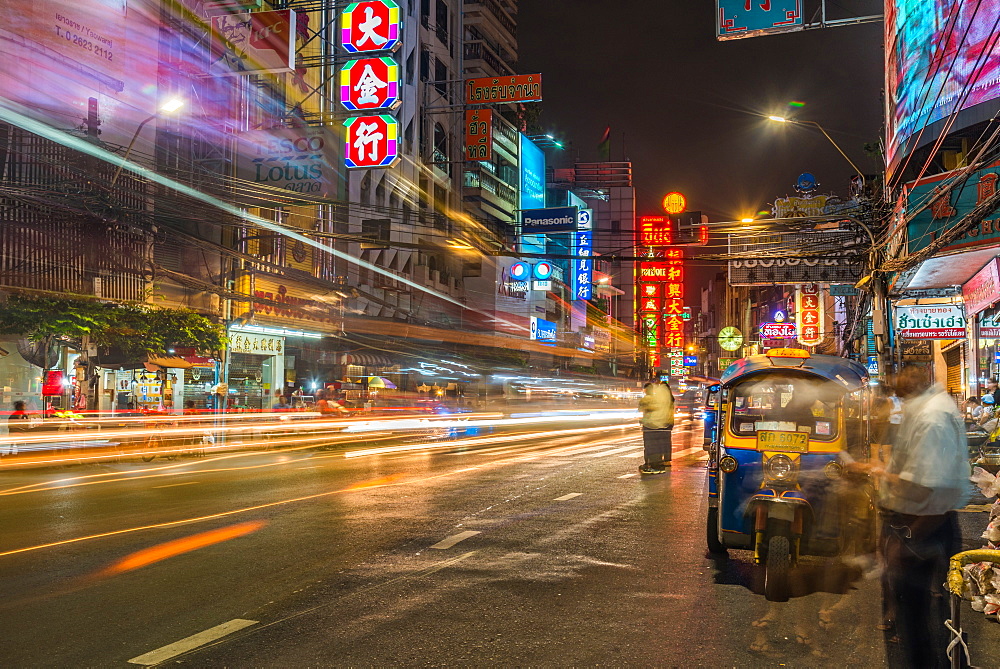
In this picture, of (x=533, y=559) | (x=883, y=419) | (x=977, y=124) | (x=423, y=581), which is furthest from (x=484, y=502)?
(x=977, y=124)

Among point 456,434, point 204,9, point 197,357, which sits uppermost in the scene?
point 204,9

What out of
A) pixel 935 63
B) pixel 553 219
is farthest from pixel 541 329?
pixel 935 63

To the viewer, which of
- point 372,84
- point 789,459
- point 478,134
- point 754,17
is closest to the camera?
point 789,459

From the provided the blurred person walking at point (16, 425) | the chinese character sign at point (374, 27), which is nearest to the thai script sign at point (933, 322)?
the chinese character sign at point (374, 27)

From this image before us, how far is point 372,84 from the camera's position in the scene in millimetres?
26922

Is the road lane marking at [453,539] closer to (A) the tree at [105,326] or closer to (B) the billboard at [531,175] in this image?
(A) the tree at [105,326]

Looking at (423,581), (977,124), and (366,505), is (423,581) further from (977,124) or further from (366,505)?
(977,124)

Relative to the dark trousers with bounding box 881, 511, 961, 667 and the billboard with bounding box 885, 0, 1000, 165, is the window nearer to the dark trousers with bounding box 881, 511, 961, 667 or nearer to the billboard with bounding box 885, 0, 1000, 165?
the billboard with bounding box 885, 0, 1000, 165

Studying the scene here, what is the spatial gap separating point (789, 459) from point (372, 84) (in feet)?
73.9

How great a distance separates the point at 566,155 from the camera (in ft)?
428

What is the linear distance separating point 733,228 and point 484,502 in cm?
1963

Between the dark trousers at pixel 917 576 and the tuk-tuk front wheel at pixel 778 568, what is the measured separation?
42.3 inches

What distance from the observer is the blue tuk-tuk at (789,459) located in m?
6.97

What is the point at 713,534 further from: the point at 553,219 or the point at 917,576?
the point at 553,219
